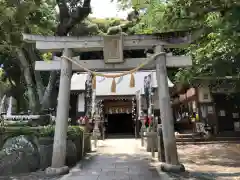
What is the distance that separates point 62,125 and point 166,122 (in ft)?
10.8

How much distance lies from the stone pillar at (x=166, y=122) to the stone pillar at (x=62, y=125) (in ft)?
9.96

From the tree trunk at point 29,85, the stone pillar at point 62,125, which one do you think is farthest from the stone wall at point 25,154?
the tree trunk at point 29,85

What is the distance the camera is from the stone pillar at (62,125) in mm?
6786

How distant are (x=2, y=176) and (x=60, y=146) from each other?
2221mm

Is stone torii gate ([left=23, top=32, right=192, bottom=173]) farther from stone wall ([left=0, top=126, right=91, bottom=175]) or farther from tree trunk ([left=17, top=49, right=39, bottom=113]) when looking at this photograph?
tree trunk ([left=17, top=49, right=39, bottom=113])

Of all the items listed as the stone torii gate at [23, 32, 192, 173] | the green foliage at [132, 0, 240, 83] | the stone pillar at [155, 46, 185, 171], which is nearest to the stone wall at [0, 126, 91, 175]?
the stone torii gate at [23, 32, 192, 173]

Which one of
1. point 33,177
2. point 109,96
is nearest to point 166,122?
point 33,177

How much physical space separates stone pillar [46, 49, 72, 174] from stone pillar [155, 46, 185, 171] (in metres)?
3.04

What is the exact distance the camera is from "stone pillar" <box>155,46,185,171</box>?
6.72m

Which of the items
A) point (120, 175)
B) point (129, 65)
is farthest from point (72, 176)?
point (129, 65)

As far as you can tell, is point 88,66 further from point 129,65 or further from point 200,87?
point 200,87

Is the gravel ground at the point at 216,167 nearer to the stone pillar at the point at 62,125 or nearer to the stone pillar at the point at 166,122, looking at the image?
the stone pillar at the point at 166,122

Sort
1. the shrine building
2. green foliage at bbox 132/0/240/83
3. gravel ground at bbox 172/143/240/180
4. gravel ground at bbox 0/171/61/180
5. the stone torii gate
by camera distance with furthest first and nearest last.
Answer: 1. the shrine building
2. the stone torii gate
3. gravel ground at bbox 0/171/61/180
4. gravel ground at bbox 172/143/240/180
5. green foliage at bbox 132/0/240/83

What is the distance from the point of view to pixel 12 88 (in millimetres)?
22125
